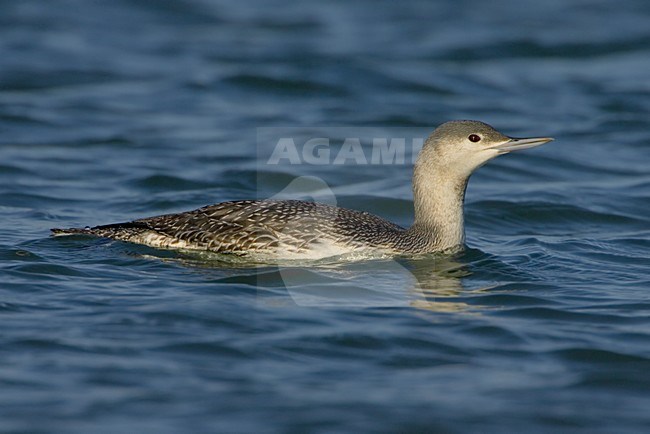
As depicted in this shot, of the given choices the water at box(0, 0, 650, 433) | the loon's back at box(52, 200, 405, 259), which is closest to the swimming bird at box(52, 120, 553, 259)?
the loon's back at box(52, 200, 405, 259)

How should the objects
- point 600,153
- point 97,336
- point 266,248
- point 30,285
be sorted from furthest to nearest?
point 600,153
point 266,248
point 30,285
point 97,336

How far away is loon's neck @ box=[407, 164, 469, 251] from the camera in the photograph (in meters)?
10.6

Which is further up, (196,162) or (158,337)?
(196,162)

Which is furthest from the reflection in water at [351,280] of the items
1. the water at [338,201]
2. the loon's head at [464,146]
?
the loon's head at [464,146]

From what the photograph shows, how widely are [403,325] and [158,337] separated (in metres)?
1.77

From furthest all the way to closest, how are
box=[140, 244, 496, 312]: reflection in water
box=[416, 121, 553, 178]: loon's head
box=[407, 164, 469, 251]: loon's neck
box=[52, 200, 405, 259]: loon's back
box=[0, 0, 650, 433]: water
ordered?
box=[407, 164, 469, 251]: loon's neck → box=[416, 121, 553, 178]: loon's head → box=[52, 200, 405, 259]: loon's back → box=[140, 244, 496, 312]: reflection in water → box=[0, 0, 650, 433]: water

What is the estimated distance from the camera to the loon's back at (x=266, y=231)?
10.1 meters

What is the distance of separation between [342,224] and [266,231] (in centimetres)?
66

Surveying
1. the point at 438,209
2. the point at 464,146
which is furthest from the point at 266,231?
the point at 464,146

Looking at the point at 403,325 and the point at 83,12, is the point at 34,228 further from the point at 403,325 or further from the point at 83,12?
the point at 83,12

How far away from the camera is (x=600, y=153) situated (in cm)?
1630

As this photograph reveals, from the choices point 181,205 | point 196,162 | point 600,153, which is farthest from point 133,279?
point 600,153

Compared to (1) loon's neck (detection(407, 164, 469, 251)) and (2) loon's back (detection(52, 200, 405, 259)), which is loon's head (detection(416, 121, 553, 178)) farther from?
(2) loon's back (detection(52, 200, 405, 259))

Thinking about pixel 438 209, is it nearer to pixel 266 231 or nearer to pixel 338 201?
pixel 266 231
